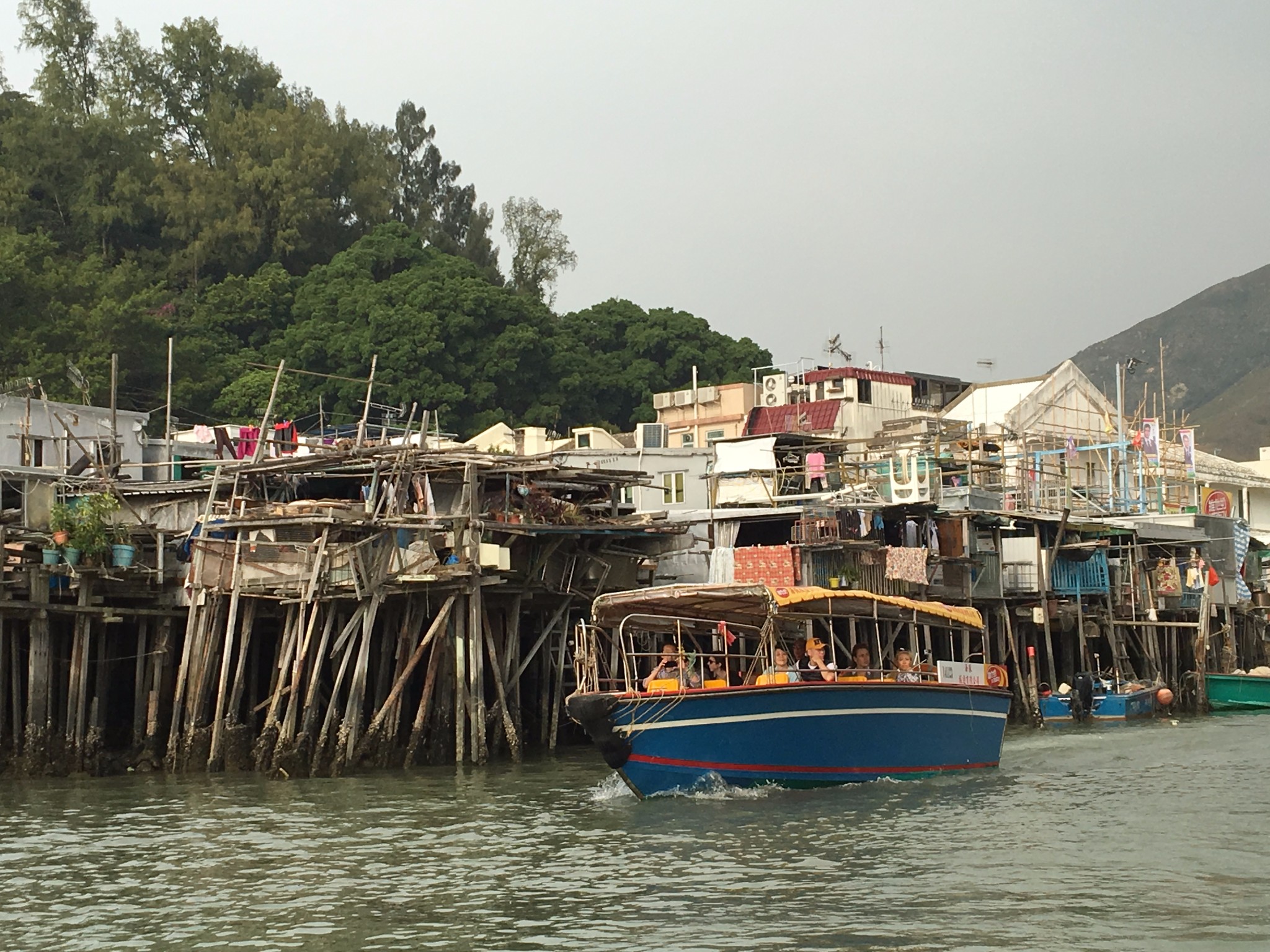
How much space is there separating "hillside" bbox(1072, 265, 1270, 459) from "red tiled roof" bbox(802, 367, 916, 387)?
84.8 metres

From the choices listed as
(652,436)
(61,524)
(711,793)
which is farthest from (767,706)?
(652,436)

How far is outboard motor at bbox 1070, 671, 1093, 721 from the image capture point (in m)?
38.0

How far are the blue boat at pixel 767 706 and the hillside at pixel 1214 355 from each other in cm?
12202

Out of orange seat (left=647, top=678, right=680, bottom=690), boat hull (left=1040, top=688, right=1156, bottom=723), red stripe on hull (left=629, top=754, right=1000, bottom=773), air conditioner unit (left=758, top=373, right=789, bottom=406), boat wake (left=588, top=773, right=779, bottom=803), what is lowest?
boat wake (left=588, top=773, right=779, bottom=803)

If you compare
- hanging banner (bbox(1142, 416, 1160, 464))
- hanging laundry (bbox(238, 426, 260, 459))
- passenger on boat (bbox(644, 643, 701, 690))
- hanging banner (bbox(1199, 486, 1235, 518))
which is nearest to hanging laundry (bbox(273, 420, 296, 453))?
hanging laundry (bbox(238, 426, 260, 459))

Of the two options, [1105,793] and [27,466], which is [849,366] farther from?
[1105,793]

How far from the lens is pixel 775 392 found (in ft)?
194

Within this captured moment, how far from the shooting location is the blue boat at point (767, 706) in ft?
72.9

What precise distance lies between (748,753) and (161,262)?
49.3 meters

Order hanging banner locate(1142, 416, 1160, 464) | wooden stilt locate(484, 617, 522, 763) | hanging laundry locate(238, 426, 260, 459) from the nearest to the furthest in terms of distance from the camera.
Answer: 1. wooden stilt locate(484, 617, 522, 763)
2. hanging laundry locate(238, 426, 260, 459)
3. hanging banner locate(1142, 416, 1160, 464)

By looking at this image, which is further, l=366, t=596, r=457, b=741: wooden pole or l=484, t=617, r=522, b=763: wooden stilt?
l=484, t=617, r=522, b=763: wooden stilt

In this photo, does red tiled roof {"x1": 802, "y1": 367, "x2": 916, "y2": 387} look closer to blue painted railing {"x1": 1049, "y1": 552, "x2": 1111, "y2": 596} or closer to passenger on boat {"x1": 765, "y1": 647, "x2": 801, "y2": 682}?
blue painted railing {"x1": 1049, "y1": 552, "x2": 1111, "y2": 596}

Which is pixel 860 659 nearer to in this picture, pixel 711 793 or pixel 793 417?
pixel 711 793

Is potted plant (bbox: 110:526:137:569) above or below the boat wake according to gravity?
above
